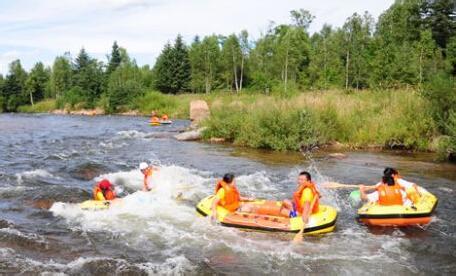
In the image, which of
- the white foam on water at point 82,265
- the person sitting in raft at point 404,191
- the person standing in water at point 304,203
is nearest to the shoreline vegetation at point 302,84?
the person sitting in raft at point 404,191

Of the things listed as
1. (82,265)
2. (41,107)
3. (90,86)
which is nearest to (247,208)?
(82,265)

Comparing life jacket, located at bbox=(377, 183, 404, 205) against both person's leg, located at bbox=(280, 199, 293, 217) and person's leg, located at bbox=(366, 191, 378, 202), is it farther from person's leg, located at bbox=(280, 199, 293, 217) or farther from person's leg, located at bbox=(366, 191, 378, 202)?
person's leg, located at bbox=(280, 199, 293, 217)

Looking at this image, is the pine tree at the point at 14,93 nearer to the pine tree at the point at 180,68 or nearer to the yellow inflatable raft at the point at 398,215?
the pine tree at the point at 180,68

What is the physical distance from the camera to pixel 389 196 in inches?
348

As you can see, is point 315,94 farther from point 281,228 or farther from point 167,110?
point 167,110

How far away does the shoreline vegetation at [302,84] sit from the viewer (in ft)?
55.8

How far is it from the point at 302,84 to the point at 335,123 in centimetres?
2947

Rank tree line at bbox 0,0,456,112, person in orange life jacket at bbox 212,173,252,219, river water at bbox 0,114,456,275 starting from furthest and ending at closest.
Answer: tree line at bbox 0,0,456,112, person in orange life jacket at bbox 212,173,252,219, river water at bbox 0,114,456,275

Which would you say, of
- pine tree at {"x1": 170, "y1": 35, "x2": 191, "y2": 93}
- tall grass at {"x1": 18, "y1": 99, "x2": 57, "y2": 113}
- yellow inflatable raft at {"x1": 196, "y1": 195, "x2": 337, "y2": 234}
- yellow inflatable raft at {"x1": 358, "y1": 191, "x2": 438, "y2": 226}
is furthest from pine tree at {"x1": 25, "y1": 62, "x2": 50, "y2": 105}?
yellow inflatable raft at {"x1": 358, "y1": 191, "x2": 438, "y2": 226}

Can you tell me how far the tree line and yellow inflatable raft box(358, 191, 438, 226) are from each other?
2384 centimetres

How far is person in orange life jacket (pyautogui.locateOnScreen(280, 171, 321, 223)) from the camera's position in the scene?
823 cm

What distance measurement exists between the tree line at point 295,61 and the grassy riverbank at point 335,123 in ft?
45.4

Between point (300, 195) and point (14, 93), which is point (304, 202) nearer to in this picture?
point (300, 195)

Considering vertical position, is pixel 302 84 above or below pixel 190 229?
above
